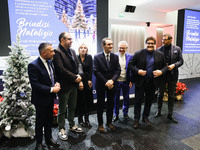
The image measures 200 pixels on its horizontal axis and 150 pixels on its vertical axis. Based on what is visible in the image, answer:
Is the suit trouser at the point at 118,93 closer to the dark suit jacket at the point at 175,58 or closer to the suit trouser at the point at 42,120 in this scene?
the dark suit jacket at the point at 175,58

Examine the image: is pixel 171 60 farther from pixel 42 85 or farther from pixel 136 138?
pixel 42 85

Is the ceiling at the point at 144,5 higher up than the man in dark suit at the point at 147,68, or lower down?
higher up

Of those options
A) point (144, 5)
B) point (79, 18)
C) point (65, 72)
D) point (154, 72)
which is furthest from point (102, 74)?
point (144, 5)

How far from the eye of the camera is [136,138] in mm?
2619

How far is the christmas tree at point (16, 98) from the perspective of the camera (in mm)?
2543

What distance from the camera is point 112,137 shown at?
8.71ft

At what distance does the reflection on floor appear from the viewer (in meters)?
2.38

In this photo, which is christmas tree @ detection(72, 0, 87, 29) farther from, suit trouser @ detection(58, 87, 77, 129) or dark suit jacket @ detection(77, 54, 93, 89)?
suit trouser @ detection(58, 87, 77, 129)

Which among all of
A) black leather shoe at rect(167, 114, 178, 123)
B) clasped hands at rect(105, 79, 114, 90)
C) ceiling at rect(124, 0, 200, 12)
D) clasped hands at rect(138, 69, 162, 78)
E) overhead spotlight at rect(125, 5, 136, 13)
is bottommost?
black leather shoe at rect(167, 114, 178, 123)

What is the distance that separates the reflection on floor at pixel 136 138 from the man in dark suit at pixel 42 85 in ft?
1.87

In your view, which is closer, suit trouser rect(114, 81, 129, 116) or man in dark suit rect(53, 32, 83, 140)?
man in dark suit rect(53, 32, 83, 140)

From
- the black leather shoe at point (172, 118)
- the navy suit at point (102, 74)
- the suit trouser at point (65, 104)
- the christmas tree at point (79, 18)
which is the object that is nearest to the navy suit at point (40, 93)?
the suit trouser at point (65, 104)

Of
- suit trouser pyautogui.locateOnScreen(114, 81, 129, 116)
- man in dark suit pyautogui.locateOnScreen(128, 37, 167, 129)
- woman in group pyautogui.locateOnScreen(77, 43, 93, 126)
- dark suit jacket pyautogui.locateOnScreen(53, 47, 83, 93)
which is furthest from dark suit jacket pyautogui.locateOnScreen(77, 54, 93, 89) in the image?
man in dark suit pyautogui.locateOnScreen(128, 37, 167, 129)

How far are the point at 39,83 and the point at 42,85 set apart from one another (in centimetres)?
5
